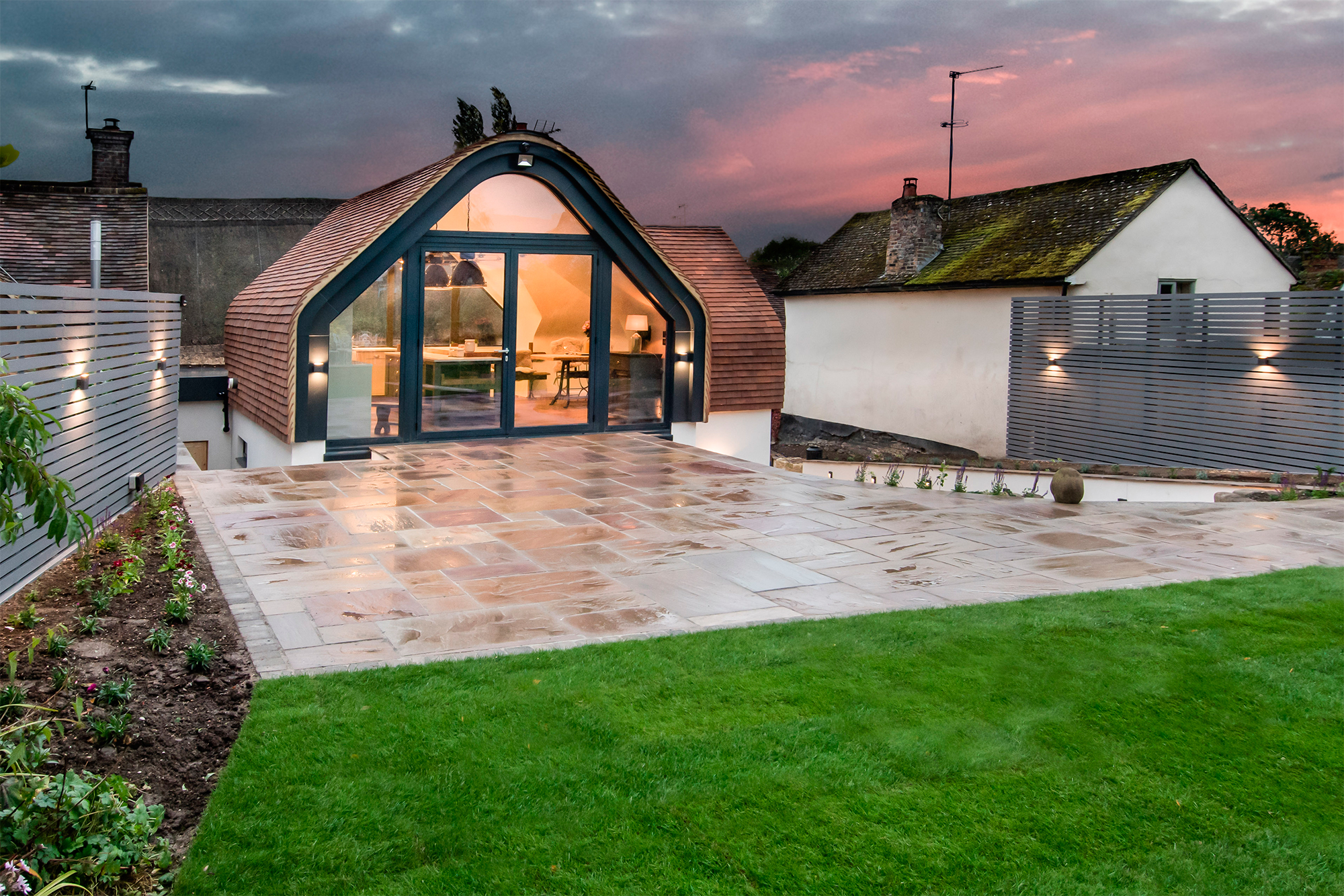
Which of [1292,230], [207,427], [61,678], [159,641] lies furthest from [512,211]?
[1292,230]

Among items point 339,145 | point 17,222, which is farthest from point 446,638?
point 339,145

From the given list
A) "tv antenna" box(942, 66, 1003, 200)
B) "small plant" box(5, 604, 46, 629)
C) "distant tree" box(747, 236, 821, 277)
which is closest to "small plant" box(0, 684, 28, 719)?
"small plant" box(5, 604, 46, 629)

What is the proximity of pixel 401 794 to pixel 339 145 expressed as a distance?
2625 cm

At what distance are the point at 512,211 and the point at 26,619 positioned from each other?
28.8ft

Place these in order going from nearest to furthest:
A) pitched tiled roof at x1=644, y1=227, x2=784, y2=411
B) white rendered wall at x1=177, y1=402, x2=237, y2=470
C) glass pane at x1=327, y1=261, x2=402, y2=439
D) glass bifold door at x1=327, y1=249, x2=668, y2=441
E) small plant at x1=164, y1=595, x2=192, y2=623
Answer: small plant at x1=164, y1=595, x2=192, y2=623 → glass pane at x1=327, y1=261, x2=402, y2=439 → glass bifold door at x1=327, y1=249, x2=668, y2=441 → pitched tiled roof at x1=644, y1=227, x2=784, y2=411 → white rendered wall at x1=177, y1=402, x2=237, y2=470

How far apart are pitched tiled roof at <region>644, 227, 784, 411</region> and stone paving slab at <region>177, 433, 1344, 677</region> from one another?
3600 millimetres

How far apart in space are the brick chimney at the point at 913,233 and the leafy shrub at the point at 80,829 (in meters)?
19.6

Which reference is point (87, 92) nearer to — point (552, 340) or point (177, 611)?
point (552, 340)

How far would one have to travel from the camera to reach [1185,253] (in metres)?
18.5

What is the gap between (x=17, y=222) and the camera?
1850cm

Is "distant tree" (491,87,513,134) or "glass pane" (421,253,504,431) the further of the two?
"distant tree" (491,87,513,134)

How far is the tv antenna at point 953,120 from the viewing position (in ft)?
74.7

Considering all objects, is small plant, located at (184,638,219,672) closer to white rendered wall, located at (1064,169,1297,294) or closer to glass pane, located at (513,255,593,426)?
glass pane, located at (513,255,593,426)

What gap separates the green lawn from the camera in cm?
308
